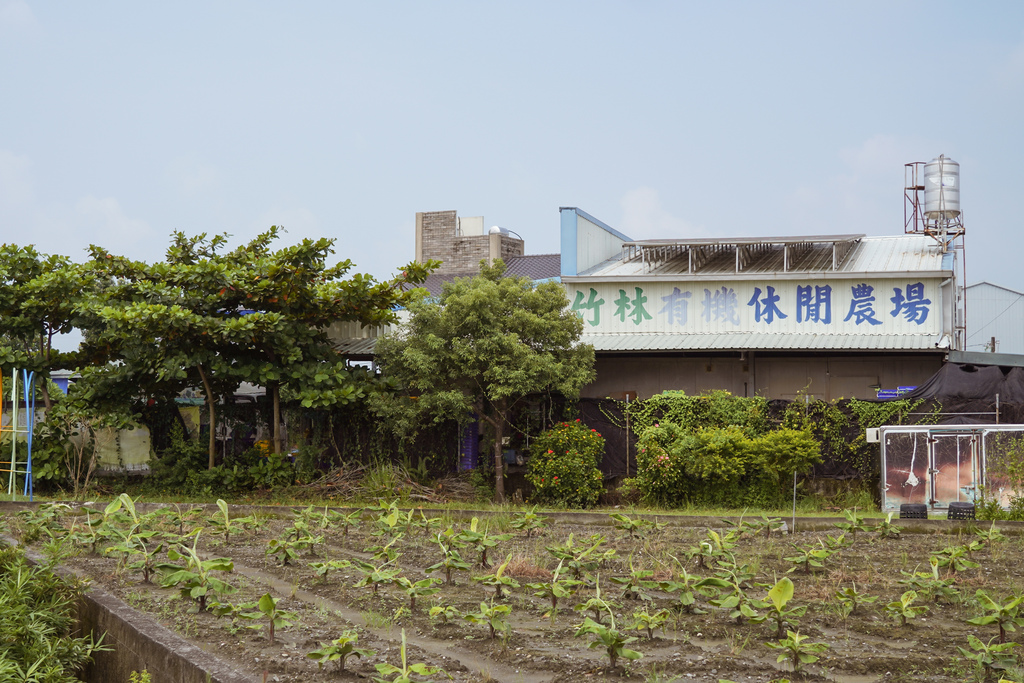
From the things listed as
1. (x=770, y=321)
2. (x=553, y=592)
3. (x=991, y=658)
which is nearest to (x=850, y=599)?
(x=991, y=658)

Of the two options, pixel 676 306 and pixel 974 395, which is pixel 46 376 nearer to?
pixel 676 306

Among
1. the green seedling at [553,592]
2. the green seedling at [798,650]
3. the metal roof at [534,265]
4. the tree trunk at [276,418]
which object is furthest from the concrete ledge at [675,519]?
the metal roof at [534,265]

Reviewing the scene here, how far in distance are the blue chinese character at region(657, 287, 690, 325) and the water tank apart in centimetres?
608

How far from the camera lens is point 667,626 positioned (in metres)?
6.18

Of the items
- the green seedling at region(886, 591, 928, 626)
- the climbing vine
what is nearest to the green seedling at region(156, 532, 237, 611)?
the green seedling at region(886, 591, 928, 626)

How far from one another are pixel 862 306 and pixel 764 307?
184cm

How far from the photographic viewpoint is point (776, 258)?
20391 millimetres

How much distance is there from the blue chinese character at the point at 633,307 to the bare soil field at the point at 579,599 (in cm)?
878

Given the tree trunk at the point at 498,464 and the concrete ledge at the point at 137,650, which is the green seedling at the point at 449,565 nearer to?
the concrete ledge at the point at 137,650

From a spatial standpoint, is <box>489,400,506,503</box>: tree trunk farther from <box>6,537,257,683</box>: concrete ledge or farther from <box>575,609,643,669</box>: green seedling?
<box>575,609,643,669</box>: green seedling

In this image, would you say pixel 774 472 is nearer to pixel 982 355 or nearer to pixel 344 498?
pixel 982 355

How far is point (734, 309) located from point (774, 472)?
466 centimetres

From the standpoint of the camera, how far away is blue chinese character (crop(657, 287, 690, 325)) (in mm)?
A: 18672

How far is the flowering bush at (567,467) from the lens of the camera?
15.2 metres
